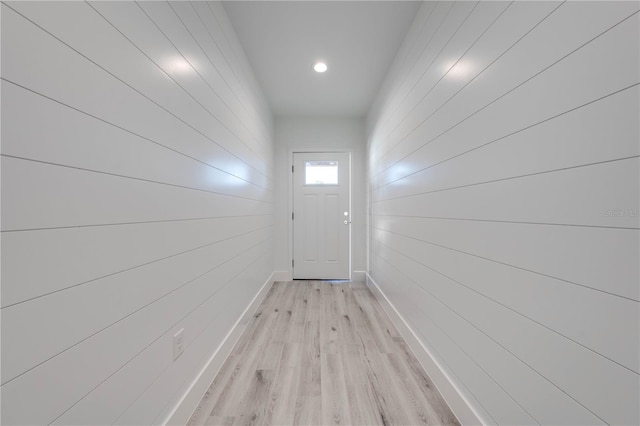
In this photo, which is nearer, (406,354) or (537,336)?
(537,336)

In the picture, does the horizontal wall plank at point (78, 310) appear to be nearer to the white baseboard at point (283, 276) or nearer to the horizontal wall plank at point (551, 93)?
the horizontal wall plank at point (551, 93)

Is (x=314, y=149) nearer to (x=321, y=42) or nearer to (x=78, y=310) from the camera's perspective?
(x=321, y=42)

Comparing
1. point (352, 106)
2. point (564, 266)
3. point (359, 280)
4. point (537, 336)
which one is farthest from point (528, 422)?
point (352, 106)

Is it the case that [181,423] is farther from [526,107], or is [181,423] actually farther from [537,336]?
[526,107]

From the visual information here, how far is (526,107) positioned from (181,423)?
195 centimetres

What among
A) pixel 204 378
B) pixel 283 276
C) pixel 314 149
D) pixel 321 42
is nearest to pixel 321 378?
pixel 204 378

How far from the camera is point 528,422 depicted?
81cm

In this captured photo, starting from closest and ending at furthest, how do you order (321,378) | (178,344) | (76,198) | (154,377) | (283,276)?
(76,198), (154,377), (178,344), (321,378), (283,276)

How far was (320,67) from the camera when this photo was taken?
246cm

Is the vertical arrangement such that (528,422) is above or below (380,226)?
below

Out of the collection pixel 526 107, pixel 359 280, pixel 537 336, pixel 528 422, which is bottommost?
pixel 359 280

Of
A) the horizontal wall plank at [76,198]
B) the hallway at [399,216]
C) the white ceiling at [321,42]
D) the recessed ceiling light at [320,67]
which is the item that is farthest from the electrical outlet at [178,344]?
the recessed ceiling light at [320,67]

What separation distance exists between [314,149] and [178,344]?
3.08 m

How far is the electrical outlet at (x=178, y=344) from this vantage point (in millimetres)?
1099
